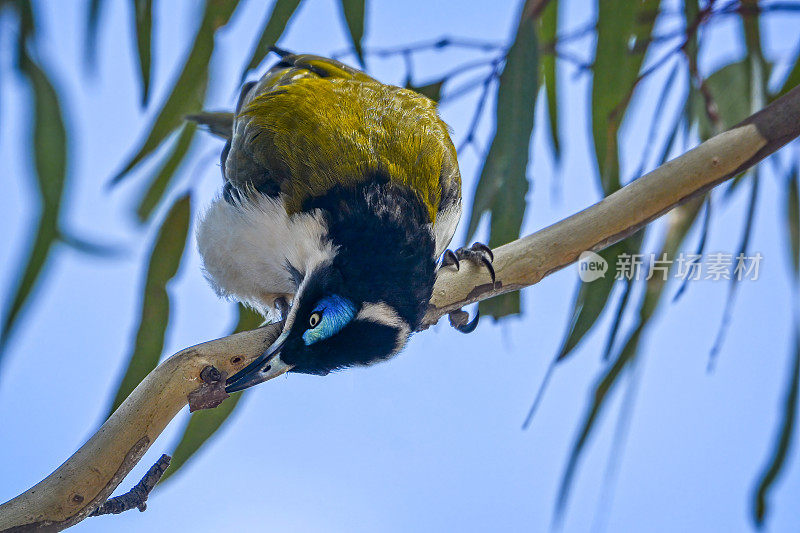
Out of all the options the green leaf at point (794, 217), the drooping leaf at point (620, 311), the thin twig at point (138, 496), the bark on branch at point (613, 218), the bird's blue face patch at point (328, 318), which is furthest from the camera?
the green leaf at point (794, 217)

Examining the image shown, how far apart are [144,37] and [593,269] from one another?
911 millimetres

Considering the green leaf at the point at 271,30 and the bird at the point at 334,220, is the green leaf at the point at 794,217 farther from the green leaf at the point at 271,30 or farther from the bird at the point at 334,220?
the green leaf at the point at 271,30

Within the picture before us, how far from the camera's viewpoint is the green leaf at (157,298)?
1.35 metres

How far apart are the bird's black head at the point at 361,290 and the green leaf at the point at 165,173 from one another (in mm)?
650

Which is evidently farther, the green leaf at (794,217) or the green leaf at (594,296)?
the green leaf at (794,217)

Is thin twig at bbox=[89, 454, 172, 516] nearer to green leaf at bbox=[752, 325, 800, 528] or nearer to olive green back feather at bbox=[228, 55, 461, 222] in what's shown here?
olive green back feather at bbox=[228, 55, 461, 222]

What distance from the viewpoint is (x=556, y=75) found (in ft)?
5.55

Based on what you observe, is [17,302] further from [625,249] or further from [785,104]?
[785,104]

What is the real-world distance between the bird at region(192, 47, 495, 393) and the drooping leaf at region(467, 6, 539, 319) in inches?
2.1

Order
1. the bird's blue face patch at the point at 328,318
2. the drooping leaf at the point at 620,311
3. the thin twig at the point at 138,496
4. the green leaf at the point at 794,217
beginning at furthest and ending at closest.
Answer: the green leaf at the point at 794,217 < the drooping leaf at the point at 620,311 < the bird's blue face patch at the point at 328,318 < the thin twig at the point at 138,496

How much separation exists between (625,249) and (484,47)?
451mm

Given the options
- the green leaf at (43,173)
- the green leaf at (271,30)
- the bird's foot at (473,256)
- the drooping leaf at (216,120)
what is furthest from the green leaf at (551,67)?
the green leaf at (43,173)

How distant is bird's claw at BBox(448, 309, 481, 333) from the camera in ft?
4.67

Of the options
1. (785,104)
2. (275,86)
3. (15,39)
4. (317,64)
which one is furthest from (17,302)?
(785,104)
